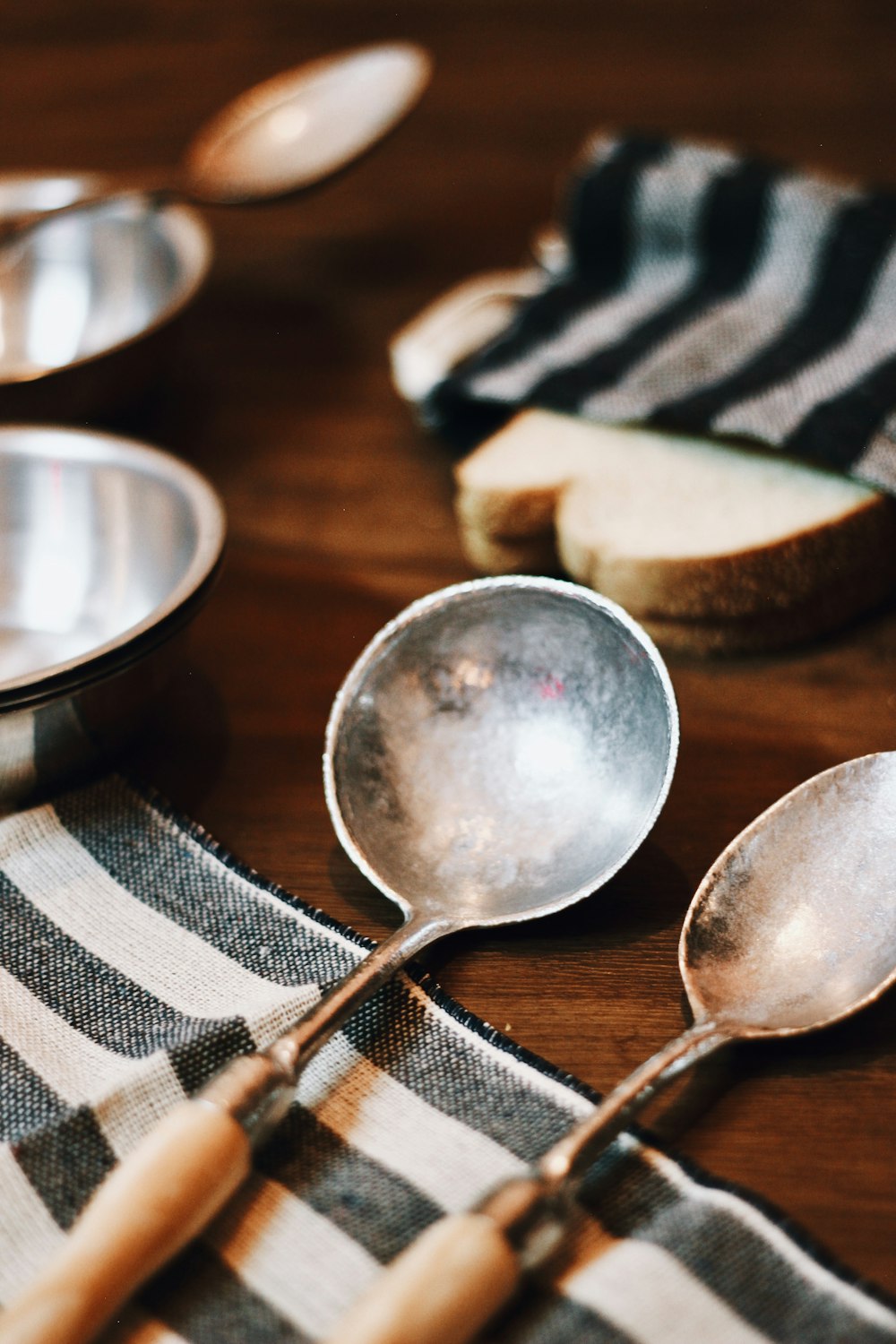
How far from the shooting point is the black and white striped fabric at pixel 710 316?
0.54 meters

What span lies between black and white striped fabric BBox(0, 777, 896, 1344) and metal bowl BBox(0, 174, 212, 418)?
37cm

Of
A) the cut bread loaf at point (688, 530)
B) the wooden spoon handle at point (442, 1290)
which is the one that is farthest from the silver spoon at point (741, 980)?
the cut bread loaf at point (688, 530)

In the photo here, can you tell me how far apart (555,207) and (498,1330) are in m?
0.70

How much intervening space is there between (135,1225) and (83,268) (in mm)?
583

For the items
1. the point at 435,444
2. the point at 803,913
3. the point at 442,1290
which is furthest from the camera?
the point at 435,444

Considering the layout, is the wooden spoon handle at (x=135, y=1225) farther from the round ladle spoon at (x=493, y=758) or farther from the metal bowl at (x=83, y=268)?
the metal bowl at (x=83, y=268)

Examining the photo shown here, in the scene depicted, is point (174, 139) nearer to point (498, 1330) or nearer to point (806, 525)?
point (806, 525)

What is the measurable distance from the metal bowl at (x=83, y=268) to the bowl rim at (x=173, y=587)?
0.19 metres

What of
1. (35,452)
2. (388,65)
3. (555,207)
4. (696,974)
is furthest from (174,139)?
(696,974)

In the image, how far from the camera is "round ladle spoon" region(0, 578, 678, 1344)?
1.26ft

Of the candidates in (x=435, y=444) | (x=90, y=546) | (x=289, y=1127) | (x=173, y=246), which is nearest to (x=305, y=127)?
(x=173, y=246)

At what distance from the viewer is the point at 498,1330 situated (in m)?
0.28

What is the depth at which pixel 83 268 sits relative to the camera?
72 cm

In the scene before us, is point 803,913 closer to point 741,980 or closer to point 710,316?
point 741,980
